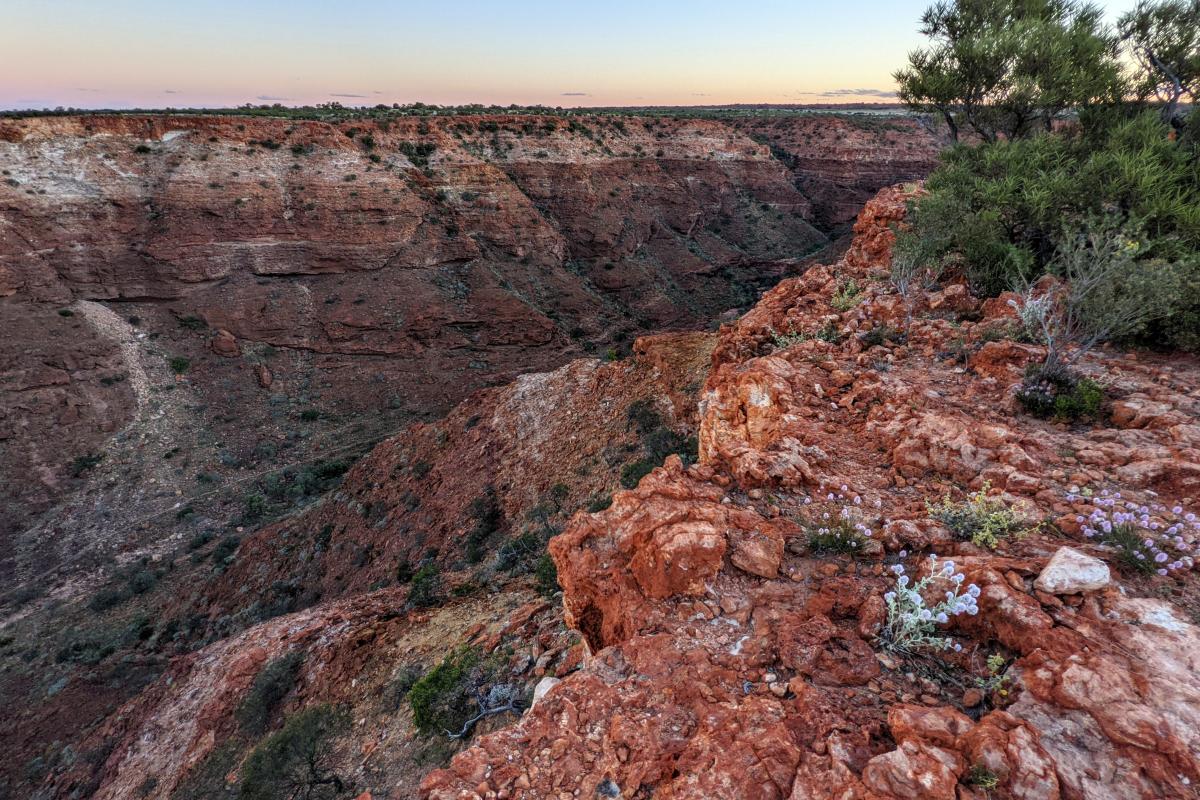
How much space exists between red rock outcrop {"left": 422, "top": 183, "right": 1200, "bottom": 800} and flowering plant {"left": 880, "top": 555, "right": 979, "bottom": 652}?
114mm

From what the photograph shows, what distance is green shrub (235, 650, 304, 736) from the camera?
9.16 m

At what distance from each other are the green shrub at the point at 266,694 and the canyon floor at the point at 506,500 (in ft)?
0.34

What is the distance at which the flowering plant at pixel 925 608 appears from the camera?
11.4ft

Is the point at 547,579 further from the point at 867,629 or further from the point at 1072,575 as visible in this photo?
the point at 1072,575

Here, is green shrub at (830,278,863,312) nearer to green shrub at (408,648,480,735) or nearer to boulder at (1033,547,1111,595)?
boulder at (1033,547,1111,595)

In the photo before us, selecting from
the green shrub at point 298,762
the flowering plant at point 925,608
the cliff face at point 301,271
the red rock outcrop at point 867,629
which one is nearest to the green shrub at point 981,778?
the red rock outcrop at point 867,629

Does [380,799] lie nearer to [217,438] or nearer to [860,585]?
[860,585]

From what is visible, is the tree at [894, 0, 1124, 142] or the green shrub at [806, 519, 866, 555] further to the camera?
the tree at [894, 0, 1124, 142]

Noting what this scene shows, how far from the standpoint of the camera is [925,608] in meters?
3.70

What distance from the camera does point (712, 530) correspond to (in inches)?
179

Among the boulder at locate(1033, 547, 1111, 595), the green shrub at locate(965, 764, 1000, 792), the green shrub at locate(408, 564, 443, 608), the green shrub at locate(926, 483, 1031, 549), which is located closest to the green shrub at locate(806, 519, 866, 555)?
the green shrub at locate(926, 483, 1031, 549)

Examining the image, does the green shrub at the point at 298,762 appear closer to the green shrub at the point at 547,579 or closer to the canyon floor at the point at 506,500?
the canyon floor at the point at 506,500

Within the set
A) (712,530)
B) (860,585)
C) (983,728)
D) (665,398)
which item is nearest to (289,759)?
(712,530)

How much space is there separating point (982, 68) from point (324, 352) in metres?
30.7
